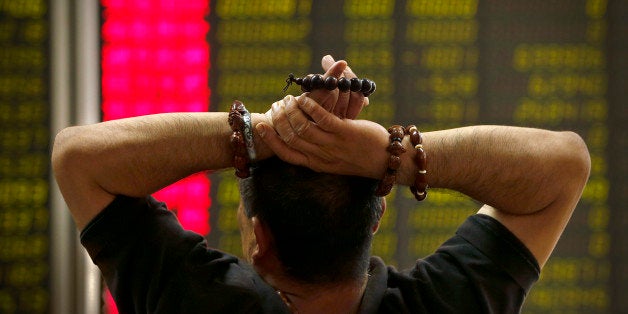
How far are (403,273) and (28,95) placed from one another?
1238mm

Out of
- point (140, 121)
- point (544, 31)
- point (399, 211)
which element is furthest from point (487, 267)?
point (544, 31)

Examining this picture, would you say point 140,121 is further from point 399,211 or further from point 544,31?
point 544,31

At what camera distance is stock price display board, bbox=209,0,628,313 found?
193cm

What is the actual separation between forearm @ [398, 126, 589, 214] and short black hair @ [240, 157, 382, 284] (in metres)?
0.07

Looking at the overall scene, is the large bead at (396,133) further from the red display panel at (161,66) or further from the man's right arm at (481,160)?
the red display panel at (161,66)

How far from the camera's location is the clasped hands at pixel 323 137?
2.98 ft

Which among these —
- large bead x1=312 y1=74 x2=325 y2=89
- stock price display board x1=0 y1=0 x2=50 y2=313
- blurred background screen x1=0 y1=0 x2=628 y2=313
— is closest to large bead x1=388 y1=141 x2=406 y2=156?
large bead x1=312 y1=74 x2=325 y2=89

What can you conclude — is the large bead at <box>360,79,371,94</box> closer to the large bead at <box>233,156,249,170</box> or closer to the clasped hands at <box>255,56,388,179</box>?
the clasped hands at <box>255,56,388,179</box>

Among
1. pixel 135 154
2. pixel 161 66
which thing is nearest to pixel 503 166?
pixel 135 154

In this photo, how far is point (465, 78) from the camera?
1.97m

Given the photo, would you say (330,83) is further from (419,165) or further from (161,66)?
(161,66)

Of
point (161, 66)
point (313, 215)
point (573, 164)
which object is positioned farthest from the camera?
point (161, 66)

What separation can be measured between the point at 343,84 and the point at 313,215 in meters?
0.15

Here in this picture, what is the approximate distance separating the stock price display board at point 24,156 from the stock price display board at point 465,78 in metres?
0.41
